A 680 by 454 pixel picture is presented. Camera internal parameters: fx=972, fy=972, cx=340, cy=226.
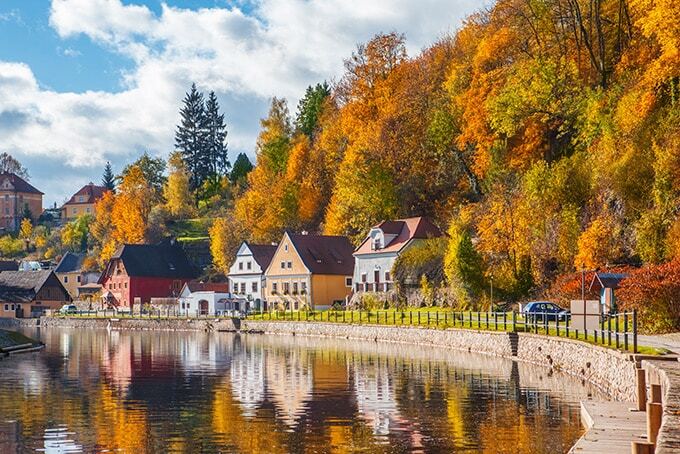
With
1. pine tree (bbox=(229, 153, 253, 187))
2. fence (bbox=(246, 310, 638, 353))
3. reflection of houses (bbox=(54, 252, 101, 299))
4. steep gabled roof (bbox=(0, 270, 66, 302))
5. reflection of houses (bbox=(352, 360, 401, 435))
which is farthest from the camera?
pine tree (bbox=(229, 153, 253, 187))

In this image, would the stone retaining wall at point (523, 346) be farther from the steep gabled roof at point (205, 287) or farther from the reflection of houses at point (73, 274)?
the reflection of houses at point (73, 274)

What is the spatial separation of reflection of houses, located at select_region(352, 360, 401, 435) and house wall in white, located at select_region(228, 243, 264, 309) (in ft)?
212

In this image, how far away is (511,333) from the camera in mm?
→ 51406

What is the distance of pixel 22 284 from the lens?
141 metres

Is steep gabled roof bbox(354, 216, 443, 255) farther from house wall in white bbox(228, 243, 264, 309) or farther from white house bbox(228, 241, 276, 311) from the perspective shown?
house wall in white bbox(228, 243, 264, 309)

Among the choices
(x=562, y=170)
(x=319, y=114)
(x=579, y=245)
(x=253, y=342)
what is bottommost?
(x=253, y=342)

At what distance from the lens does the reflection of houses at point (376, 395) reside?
1153 inches

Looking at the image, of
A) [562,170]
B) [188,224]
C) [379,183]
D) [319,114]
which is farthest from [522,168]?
[188,224]

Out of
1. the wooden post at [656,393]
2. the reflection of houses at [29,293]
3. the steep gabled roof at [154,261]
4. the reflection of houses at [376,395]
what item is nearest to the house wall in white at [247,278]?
the steep gabled roof at [154,261]

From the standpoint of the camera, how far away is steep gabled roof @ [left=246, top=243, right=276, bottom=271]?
114738 mm

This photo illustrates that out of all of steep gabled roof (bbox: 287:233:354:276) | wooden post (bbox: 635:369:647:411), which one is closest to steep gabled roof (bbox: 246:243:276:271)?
steep gabled roof (bbox: 287:233:354:276)

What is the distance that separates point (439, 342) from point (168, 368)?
1952 cm

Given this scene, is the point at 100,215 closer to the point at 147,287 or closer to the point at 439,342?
the point at 147,287

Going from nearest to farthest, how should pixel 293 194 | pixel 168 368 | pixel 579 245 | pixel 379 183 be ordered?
1. pixel 168 368
2. pixel 579 245
3. pixel 379 183
4. pixel 293 194
